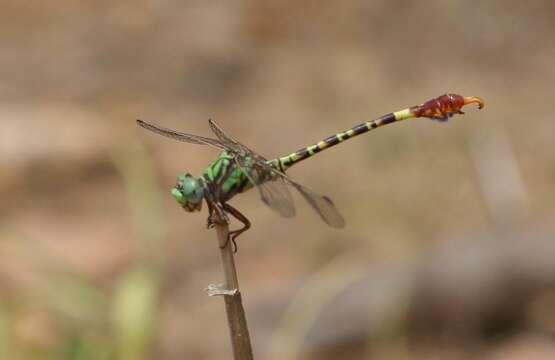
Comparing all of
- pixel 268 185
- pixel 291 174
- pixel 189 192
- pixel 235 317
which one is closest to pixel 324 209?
pixel 268 185

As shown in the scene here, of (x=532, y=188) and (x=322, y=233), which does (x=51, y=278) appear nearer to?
(x=322, y=233)

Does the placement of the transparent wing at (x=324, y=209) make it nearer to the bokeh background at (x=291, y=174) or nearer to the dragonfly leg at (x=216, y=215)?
the dragonfly leg at (x=216, y=215)

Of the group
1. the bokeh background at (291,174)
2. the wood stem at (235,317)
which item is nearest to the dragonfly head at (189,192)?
the wood stem at (235,317)

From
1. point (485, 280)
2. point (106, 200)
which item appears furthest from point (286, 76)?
point (485, 280)

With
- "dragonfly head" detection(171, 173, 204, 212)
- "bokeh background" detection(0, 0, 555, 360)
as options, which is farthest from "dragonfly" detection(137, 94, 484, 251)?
"bokeh background" detection(0, 0, 555, 360)

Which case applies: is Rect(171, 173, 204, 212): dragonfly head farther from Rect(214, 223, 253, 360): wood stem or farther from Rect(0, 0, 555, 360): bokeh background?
Rect(0, 0, 555, 360): bokeh background

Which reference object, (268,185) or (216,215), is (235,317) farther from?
(268,185)

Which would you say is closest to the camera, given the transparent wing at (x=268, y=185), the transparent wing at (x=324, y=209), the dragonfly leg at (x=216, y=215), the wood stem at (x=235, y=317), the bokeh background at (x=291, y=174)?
the wood stem at (x=235, y=317)
